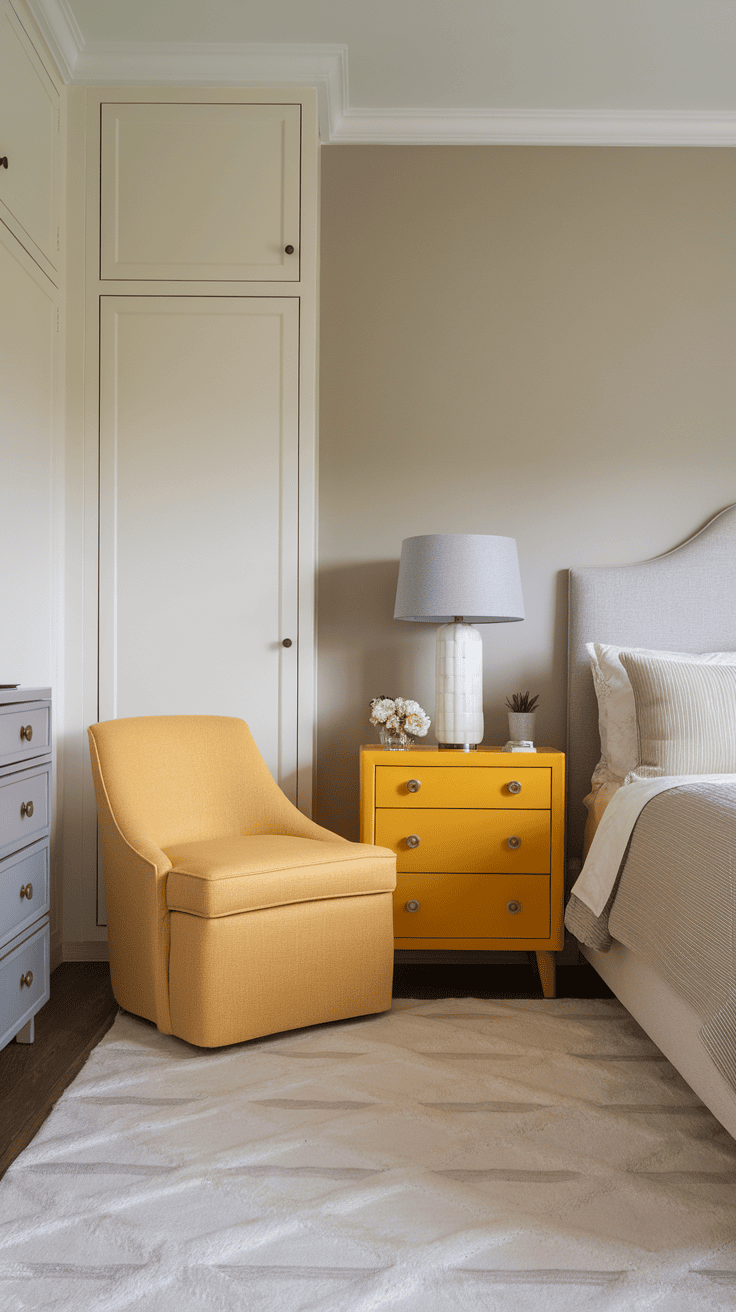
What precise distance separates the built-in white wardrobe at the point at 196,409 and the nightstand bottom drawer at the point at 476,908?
57cm

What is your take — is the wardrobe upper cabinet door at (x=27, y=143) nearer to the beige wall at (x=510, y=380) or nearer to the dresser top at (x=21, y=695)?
the beige wall at (x=510, y=380)

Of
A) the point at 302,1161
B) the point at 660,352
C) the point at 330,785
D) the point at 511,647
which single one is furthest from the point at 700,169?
the point at 302,1161

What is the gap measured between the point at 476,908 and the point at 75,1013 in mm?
1133

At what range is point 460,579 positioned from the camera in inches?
99.4

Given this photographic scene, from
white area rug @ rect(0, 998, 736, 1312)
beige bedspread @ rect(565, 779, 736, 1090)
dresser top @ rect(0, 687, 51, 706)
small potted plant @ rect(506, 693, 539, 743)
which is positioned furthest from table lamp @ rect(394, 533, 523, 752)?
dresser top @ rect(0, 687, 51, 706)

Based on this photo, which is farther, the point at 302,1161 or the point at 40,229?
the point at 40,229

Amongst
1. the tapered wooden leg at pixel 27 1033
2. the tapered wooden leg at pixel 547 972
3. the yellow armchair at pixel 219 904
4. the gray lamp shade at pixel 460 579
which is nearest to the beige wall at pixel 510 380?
the gray lamp shade at pixel 460 579

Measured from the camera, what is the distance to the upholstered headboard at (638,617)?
2.81 m

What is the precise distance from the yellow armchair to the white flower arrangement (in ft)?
1.29

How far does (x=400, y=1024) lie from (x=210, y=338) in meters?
2.13

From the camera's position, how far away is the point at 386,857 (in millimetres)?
2234

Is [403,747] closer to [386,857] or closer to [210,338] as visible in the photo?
[386,857]

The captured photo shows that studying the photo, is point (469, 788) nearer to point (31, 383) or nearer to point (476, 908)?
point (476, 908)

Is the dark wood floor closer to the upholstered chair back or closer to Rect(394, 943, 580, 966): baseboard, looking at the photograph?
Rect(394, 943, 580, 966): baseboard
